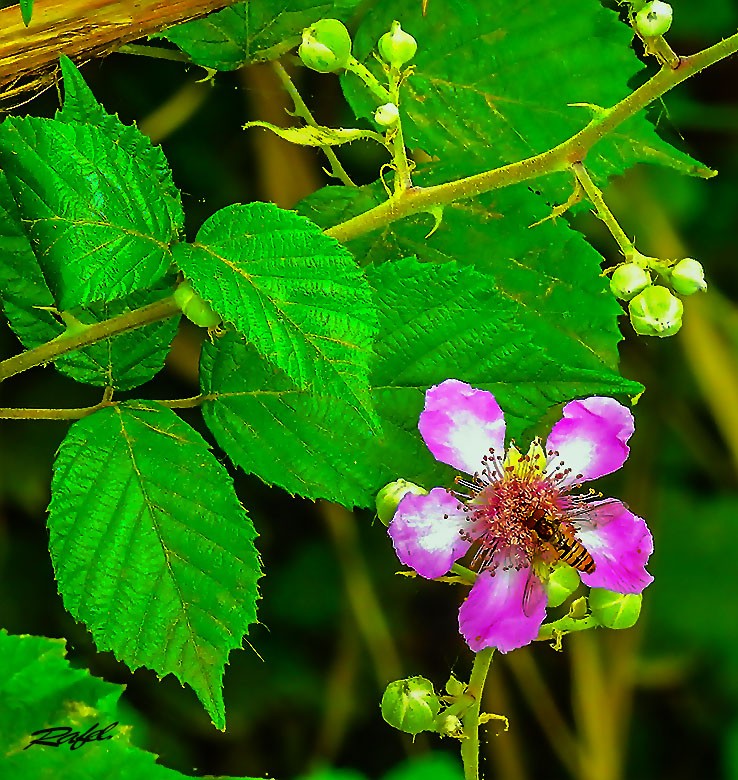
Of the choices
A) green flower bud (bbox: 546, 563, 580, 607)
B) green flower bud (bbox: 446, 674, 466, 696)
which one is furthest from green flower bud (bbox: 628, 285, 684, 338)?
green flower bud (bbox: 446, 674, 466, 696)

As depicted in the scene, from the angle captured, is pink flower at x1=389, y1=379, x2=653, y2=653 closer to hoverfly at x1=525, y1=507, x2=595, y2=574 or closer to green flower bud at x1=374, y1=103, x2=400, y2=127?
hoverfly at x1=525, y1=507, x2=595, y2=574

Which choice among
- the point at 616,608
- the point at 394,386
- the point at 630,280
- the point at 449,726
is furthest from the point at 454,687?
the point at 630,280

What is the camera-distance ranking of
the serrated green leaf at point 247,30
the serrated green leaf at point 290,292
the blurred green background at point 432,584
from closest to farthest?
1. the serrated green leaf at point 290,292
2. the serrated green leaf at point 247,30
3. the blurred green background at point 432,584

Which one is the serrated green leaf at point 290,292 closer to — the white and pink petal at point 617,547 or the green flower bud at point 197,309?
the green flower bud at point 197,309

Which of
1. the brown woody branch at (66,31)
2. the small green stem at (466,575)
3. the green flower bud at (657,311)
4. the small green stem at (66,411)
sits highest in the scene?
the brown woody branch at (66,31)

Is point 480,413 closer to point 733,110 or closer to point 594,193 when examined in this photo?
point 594,193

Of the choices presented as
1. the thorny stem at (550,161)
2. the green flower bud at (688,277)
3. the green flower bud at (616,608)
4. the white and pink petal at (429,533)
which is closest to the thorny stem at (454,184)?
the thorny stem at (550,161)

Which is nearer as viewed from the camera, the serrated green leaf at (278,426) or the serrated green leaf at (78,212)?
the serrated green leaf at (78,212)
